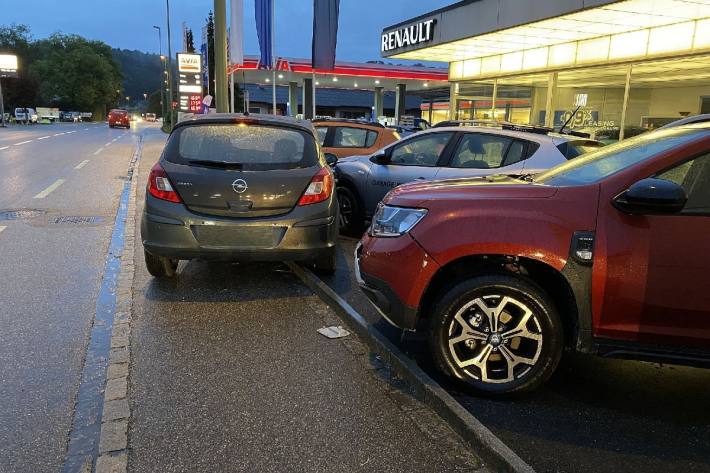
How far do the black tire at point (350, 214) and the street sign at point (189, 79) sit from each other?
705 inches

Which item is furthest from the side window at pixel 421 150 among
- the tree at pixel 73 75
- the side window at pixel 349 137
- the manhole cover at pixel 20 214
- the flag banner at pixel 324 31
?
the tree at pixel 73 75

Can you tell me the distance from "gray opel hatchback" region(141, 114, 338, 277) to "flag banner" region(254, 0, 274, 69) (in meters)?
11.0

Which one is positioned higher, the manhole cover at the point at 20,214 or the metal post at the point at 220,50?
the metal post at the point at 220,50

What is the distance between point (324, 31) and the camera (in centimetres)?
1606

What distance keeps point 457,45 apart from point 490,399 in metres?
14.1

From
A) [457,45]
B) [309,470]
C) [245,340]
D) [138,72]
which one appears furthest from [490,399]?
[138,72]

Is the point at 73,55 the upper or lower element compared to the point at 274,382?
upper

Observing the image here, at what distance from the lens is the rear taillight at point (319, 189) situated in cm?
525

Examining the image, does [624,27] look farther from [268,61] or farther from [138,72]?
[138,72]

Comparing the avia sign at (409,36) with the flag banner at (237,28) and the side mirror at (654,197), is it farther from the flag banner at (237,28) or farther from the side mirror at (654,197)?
the side mirror at (654,197)

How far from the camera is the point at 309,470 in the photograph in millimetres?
2727

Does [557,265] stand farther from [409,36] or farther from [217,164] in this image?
[409,36]

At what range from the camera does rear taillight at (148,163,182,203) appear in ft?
16.7

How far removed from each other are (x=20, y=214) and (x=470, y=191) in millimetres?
8464
